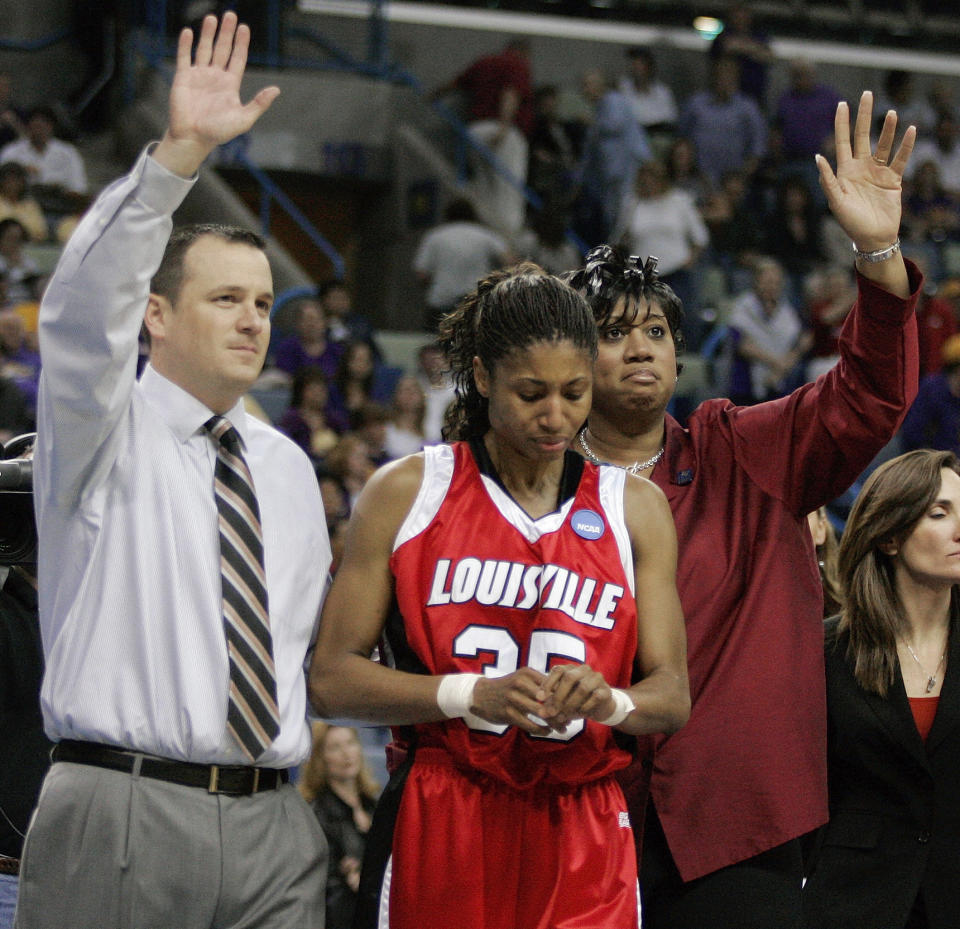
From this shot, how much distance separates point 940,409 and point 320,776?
4938 mm

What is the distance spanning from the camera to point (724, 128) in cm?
1320

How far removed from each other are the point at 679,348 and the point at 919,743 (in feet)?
3.51

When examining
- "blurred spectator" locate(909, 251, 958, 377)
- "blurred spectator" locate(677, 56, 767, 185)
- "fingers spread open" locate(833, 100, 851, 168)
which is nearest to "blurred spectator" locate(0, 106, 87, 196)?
"blurred spectator" locate(677, 56, 767, 185)

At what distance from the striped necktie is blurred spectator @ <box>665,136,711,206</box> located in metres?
9.93

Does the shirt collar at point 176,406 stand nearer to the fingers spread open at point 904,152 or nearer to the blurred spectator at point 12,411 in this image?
the fingers spread open at point 904,152

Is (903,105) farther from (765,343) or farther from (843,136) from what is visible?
(843,136)

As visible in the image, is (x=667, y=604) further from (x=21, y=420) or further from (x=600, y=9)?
(x=600, y=9)

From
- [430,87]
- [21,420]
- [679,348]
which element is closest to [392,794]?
[679,348]

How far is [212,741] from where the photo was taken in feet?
8.54

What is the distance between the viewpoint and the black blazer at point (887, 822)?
11.6 ft

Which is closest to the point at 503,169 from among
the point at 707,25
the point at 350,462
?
the point at 707,25

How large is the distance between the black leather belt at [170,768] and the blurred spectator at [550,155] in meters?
10.4

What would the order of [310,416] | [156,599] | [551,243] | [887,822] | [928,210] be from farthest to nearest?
[928,210], [551,243], [310,416], [887,822], [156,599]

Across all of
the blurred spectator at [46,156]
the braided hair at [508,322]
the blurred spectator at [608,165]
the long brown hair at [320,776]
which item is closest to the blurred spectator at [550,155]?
the blurred spectator at [608,165]
